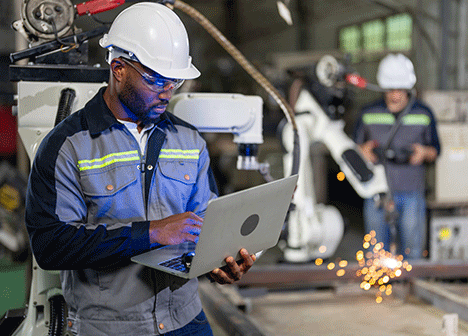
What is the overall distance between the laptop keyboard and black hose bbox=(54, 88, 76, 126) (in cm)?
66

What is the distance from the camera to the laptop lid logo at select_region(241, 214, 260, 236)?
157 cm

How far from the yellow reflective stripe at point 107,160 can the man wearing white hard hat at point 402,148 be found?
3.26m

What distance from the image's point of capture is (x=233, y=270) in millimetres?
1640

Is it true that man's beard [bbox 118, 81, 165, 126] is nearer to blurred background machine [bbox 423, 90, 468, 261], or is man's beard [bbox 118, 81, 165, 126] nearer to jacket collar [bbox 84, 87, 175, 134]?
jacket collar [bbox 84, 87, 175, 134]

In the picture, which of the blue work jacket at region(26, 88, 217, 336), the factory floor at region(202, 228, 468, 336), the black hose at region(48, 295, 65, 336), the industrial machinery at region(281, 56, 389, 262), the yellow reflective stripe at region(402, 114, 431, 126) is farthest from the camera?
the yellow reflective stripe at region(402, 114, 431, 126)

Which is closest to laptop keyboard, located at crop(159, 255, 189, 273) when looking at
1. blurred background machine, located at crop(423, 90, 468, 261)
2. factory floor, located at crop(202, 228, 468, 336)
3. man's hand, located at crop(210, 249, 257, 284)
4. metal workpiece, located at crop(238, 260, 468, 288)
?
man's hand, located at crop(210, 249, 257, 284)

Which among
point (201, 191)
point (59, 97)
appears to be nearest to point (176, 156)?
point (201, 191)

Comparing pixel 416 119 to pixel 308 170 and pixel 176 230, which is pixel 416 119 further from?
pixel 176 230

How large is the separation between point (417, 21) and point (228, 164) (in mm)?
3441

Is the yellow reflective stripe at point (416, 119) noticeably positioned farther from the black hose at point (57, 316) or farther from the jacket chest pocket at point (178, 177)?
the black hose at point (57, 316)

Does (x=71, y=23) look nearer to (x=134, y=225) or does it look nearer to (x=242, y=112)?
(x=242, y=112)

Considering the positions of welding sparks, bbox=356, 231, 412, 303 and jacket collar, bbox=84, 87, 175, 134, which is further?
welding sparks, bbox=356, 231, 412, 303

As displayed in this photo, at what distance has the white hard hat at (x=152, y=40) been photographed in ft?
5.44

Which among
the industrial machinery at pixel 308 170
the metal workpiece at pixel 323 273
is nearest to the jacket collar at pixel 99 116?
the metal workpiece at pixel 323 273
